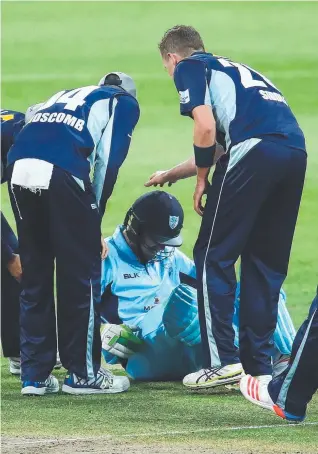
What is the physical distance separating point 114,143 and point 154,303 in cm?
116

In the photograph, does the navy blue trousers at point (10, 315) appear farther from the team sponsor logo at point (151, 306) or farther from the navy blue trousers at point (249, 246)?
the navy blue trousers at point (249, 246)

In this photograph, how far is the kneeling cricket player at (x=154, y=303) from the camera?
686 centimetres

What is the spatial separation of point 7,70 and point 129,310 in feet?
42.3

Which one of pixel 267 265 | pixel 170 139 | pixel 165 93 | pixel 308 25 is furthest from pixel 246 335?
pixel 308 25

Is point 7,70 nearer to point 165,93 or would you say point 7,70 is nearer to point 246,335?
point 165,93

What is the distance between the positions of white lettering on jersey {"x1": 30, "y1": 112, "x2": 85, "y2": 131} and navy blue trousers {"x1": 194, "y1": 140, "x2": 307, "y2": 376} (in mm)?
678

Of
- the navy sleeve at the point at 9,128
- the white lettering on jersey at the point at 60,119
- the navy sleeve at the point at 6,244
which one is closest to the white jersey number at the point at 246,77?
the white lettering on jersey at the point at 60,119

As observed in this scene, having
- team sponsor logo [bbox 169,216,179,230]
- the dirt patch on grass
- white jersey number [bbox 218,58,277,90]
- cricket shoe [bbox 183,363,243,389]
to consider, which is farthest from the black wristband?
the dirt patch on grass

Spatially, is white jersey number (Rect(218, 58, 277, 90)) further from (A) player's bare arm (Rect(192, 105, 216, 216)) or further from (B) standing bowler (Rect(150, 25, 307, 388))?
(A) player's bare arm (Rect(192, 105, 216, 216))

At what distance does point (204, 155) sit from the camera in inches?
253

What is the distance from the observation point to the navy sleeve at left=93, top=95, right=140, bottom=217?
6508mm

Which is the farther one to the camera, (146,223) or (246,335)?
(146,223)

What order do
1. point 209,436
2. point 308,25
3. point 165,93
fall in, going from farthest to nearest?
point 308,25 < point 165,93 < point 209,436

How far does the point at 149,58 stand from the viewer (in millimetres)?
20359
